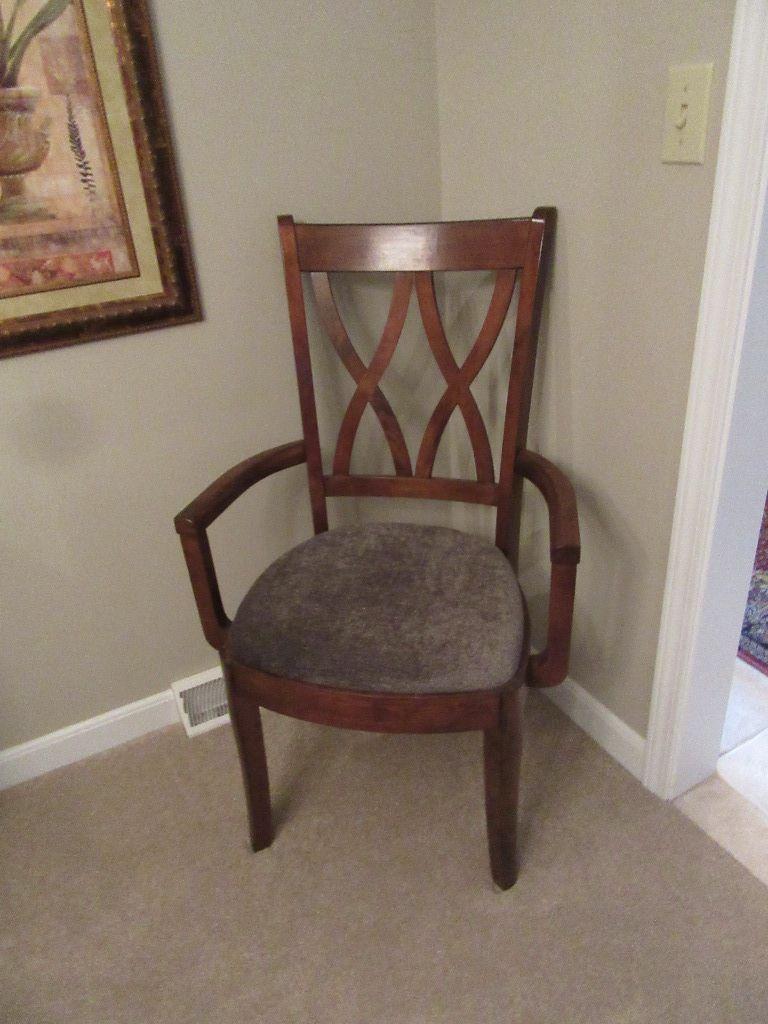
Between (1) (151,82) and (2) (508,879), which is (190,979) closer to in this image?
(2) (508,879)

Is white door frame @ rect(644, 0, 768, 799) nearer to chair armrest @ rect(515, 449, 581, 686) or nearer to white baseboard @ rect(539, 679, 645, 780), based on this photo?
white baseboard @ rect(539, 679, 645, 780)

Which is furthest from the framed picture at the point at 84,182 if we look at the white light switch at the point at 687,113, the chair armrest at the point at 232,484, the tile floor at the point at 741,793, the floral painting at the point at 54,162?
the tile floor at the point at 741,793

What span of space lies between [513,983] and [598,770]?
0.46m

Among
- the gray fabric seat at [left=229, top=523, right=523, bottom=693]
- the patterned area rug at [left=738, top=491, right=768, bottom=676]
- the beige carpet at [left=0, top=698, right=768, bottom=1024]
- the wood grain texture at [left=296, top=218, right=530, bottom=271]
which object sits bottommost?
the beige carpet at [left=0, top=698, right=768, bottom=1024]

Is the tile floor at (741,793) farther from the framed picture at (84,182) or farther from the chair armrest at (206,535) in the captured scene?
the framed picture at (84,182)

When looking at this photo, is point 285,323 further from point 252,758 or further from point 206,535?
point 252,758

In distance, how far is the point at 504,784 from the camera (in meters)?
1.12

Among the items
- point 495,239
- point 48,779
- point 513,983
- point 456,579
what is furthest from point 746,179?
point 48,779

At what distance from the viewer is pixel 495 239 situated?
120 cm

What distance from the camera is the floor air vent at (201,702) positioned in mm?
1607

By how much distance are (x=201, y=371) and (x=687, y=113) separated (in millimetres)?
902

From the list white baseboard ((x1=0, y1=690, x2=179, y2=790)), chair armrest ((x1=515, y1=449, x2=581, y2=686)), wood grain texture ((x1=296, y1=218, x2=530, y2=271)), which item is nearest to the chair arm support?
chair armrest ((x1=515, y1=449, x2=581, y2=686))

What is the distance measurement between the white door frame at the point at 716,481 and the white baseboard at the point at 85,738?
1048mm

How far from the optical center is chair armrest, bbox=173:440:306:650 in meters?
1.14
